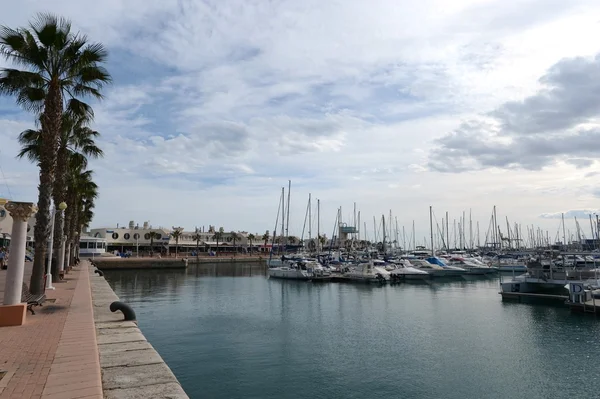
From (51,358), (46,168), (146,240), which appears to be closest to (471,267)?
(46,168)

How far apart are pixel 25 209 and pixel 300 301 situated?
93.5 feet

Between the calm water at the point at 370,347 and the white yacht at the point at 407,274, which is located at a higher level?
the white yacht at the point at 407,274

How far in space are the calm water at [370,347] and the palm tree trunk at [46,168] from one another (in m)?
6.42

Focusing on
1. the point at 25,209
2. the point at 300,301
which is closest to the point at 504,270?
the point at 300,301

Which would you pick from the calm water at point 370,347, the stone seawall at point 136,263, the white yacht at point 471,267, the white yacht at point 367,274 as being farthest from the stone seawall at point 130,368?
the white yacht at point 471,267

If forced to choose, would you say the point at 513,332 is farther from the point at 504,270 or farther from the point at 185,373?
the point at 504,270

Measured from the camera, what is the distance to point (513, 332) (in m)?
25.3

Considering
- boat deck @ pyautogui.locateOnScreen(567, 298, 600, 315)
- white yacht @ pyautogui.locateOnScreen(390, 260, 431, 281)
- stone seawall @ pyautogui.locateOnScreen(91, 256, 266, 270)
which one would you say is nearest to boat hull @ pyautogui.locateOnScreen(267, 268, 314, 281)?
white yacht @ pyautogui.locateOnScreen(390, 260, 431, 281)

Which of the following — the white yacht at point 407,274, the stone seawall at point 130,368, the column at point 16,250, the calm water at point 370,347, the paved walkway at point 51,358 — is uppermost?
the column at point 16,250

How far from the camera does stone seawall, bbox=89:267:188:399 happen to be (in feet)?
25.6

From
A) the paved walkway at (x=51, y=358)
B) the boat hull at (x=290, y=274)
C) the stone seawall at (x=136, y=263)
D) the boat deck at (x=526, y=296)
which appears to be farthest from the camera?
the stone seawall at (x=136, y=263)

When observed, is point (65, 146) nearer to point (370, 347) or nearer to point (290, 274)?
point (370, 347)

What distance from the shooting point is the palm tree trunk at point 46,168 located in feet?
58.0

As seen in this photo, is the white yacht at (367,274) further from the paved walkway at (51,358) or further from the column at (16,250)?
the column at (16,250)
